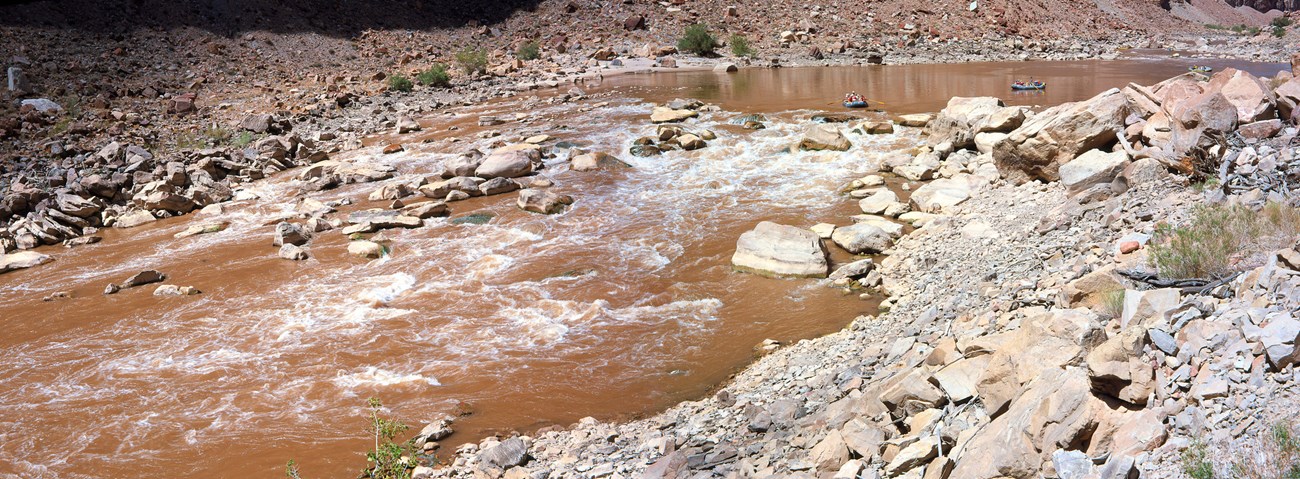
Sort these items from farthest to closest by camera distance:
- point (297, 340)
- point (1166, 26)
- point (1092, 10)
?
point (1166, 26), point (1092, 10), point (297, 340)

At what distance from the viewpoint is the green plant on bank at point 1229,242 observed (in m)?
5.14

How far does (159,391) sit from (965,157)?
12454mm

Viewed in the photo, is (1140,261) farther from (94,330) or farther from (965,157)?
(94,330)

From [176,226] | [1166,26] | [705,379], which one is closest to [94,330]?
[176,226]

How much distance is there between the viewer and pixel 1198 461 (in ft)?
10.9

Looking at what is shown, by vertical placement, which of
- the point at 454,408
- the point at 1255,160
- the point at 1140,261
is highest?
the point at 1255,160

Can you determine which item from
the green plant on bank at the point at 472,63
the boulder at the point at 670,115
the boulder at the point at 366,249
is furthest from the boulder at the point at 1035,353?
the green plant on bank at the point at 472,63

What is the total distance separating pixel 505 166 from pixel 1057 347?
13137mm

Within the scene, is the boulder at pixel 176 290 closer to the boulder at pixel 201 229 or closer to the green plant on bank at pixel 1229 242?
the boulder at pixel 201 229

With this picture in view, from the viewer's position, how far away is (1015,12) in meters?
44.5

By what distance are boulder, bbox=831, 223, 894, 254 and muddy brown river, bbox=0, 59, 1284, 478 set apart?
4.49 ft

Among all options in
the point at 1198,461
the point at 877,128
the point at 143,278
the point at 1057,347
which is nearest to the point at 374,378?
the point at 143,278

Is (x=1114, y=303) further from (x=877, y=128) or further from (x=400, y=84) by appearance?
(x=400, y=84)

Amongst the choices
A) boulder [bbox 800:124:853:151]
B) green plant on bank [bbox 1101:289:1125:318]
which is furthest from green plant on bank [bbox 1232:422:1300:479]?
boulder [bbox 800:124:853:151]
